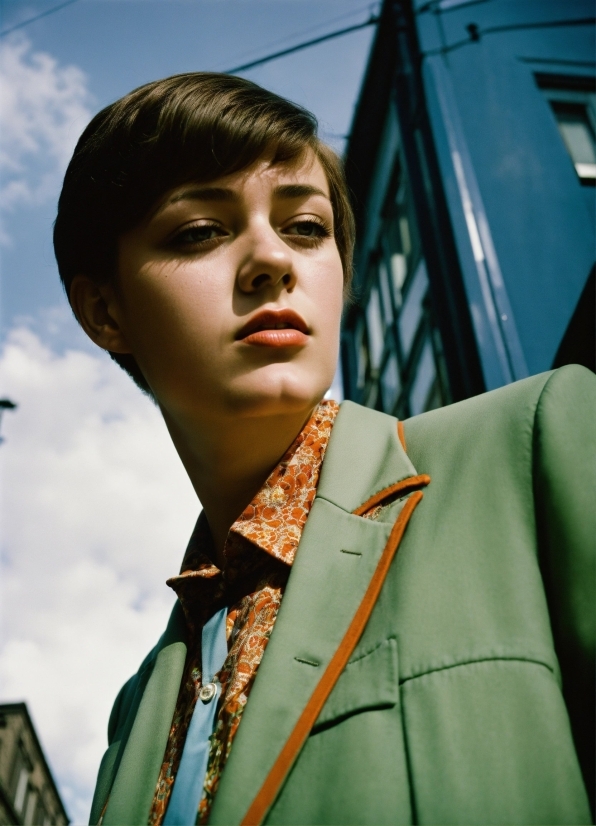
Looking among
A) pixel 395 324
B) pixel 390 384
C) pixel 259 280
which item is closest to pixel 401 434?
pixel 259 280

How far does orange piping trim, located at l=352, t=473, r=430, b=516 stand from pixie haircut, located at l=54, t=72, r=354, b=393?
0.98 metres

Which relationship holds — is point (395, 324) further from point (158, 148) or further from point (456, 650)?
point (456, 650)

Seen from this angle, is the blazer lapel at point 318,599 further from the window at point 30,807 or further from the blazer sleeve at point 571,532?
the window at point 30,807

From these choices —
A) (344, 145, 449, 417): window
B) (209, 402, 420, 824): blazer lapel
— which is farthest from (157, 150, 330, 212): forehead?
(344, 145, 449, 417): window

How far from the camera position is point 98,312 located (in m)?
2.22

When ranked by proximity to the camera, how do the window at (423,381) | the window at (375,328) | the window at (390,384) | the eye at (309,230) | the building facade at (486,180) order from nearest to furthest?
1. the eye at (309,230)
2. the building facade at (486,180)
3. the window at (423,381)
4. the window at (390,384)
5. the window at (375,328)

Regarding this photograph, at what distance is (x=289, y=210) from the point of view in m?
1.85

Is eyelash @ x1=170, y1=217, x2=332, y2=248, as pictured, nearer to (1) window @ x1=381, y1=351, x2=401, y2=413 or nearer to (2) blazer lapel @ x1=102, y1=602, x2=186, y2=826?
(2) blazer lapel @ x1=102, y1=602, x2=186, y2=826

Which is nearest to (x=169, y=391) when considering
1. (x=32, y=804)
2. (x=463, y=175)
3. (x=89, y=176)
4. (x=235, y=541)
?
(x=235, y=541)

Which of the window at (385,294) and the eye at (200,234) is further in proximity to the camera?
the window at (385,294)

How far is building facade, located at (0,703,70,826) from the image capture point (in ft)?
93.9

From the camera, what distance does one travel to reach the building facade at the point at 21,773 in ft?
93.9

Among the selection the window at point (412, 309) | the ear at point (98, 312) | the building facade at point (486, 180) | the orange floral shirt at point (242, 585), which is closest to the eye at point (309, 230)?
the orange floral shirt at point (242, 585)

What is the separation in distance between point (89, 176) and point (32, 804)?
132ft
